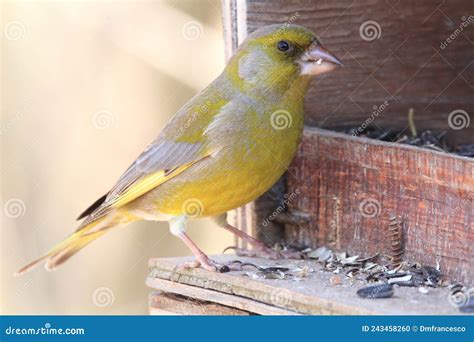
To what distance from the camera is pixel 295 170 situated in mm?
5160

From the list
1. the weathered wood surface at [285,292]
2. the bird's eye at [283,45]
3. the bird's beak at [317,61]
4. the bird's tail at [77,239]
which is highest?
the bird's eye at [283,45]

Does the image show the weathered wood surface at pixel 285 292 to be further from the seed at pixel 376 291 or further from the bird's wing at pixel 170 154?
the bird's wing at pixel 170 154

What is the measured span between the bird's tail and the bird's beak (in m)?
1.20

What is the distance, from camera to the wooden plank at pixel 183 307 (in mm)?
4348

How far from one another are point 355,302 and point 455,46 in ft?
6.23

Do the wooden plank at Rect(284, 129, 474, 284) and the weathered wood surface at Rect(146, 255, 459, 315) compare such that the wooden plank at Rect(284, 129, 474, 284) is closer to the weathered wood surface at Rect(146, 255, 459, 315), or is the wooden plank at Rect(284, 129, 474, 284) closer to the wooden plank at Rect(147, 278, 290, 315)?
the weathered wood surface at Rect(146, 255, 459, 315)

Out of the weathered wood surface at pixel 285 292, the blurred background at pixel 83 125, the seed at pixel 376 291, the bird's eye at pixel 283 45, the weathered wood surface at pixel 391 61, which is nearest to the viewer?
the weathered wood surface at pixel 285 292

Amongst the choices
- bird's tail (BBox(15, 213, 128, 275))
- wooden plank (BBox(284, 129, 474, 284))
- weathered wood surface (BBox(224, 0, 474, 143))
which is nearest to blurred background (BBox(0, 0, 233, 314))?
bird's tail (BBox(15, 213, 128, 275))

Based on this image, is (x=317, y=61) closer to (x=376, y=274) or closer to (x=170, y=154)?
(x=170, y=154)

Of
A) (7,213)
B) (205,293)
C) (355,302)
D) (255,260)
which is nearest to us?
(355,302)

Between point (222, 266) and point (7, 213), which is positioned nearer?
point (222, 266)

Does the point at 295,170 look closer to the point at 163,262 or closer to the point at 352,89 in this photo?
the point at 352,89

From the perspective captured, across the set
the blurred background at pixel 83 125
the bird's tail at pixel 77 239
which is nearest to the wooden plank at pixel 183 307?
the bird's tail at pixel 77 239

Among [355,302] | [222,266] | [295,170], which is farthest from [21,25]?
[355,302]
